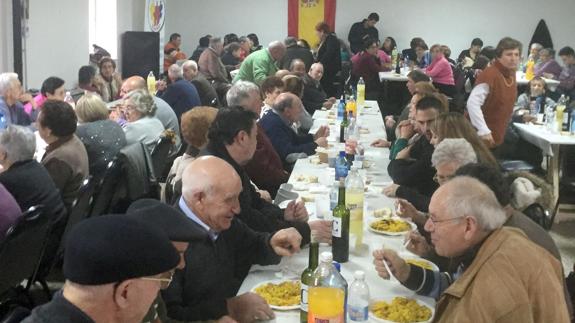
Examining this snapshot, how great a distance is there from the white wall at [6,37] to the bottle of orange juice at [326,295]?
5549 mm

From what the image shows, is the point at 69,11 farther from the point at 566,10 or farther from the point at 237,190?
the point at 566,10

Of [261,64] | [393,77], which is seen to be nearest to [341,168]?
[261,64]

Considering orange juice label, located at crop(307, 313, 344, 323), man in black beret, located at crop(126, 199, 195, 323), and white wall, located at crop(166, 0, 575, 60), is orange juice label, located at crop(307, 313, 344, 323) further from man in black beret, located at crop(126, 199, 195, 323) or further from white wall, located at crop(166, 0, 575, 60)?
white wall, located at crop(166, 0, 575, 60)

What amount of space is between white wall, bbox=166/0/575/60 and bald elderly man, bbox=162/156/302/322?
12801 millimetres

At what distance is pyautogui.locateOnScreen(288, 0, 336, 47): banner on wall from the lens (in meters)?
14.8

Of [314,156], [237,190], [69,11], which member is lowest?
[314,156]

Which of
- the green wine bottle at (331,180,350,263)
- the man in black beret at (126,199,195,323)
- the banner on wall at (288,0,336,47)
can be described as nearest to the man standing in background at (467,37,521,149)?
the green wine bottle at (331,180,350,263)

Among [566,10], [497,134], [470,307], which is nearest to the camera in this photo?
[470,307]

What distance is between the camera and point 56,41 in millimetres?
8281

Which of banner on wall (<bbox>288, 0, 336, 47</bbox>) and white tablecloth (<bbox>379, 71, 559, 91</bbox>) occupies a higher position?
banner on wall (<bbox>288, 0, 336, 47</bbox>)

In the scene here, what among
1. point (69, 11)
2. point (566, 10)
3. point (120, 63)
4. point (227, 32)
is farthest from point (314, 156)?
point (566, 10)

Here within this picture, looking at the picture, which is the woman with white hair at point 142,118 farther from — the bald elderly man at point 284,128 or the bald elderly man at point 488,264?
the bald elderly man at point 488,264

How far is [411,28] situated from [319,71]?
22.8 feet

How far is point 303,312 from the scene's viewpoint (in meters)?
2.19
